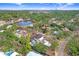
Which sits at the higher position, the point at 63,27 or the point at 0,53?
the point at 63,27

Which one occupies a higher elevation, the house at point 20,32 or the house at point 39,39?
the house at point 20,32

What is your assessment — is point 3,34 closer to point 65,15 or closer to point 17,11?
point 17,11

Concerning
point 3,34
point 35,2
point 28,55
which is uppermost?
point 35,2

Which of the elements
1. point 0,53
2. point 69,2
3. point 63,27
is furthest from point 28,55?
point 69,2

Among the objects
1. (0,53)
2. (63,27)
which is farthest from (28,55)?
(63,27)

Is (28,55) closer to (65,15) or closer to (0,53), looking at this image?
(0,53)

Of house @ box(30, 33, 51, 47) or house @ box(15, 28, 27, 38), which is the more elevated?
house @ box(15, 28, 27, 38)
